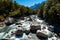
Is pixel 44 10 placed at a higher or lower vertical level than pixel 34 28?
lower

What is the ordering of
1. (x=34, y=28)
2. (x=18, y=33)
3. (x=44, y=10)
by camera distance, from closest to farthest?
(x=18, y=33) < (x=34, y=28) < (x=44, y=10)

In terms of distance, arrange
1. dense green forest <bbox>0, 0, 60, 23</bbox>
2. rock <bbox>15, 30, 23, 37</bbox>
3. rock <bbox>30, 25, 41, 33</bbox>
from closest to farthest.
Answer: rock <bbox>15, 30, 23, 37</bbox> → rock <bbox>30, 25, 41, 33</bbox> → dense green forest <bbox>0, 0, 60, 23</bbox>

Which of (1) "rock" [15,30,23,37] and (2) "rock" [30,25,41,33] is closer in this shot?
(1) "rock" [15,30,23,37]

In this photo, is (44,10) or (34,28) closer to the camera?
(34,28)

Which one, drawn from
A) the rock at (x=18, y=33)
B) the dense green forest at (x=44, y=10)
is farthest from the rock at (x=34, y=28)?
the dense green forest at (x=44, y=10)

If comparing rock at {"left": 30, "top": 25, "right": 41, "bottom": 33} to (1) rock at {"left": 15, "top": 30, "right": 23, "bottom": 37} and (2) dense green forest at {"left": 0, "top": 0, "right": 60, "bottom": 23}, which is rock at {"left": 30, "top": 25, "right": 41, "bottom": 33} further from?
(2) dense green forest at {"left": 0, "top": 0, "right": 60, "bottom": 23}

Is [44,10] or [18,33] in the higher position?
[18,33]

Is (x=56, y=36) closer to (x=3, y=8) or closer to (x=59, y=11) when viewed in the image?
(x=59, y=11)

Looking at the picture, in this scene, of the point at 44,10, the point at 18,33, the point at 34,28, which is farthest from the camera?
the point at 44,10

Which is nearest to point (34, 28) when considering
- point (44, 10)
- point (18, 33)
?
point (18, 33)

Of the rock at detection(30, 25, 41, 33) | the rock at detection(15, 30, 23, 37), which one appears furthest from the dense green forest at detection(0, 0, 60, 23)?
the rock at detection(15, 30, 23, 37)

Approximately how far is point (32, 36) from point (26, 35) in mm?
1318

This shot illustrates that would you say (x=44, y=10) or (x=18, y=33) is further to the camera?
(x=44, y=10)

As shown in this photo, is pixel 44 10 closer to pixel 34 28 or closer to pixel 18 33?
pixel 34 28
